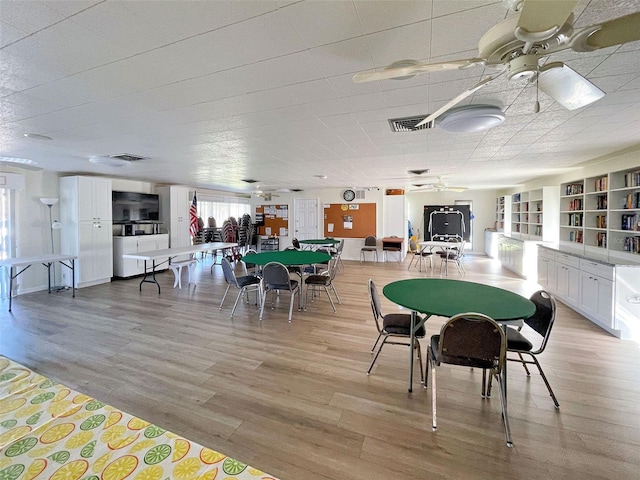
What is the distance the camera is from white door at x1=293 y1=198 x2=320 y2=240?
999 cm

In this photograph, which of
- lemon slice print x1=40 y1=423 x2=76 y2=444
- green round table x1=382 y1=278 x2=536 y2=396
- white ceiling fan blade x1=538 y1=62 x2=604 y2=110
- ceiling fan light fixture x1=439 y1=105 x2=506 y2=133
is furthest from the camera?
ceiling fan light fixture x1=439 y1=105 x2=506 y2=133

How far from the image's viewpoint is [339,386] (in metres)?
2.46

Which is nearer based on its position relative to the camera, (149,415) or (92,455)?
(92,455)

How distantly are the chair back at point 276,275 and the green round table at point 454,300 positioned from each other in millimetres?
1670

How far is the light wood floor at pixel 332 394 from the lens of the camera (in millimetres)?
1719

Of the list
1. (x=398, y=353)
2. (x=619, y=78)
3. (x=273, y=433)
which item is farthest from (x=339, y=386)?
(x=619, y=78)

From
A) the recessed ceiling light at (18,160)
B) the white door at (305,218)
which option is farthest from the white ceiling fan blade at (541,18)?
the white door at (305,218)

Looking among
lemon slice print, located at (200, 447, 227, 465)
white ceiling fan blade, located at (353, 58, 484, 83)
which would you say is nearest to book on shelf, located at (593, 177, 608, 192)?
white ceiling fan blade, located at (353, 58, 484, 83)

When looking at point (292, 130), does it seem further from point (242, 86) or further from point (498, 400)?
point (498, 400)

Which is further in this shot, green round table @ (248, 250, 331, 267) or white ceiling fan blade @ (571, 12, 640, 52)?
green round table @ (248, 250, 331, 267)

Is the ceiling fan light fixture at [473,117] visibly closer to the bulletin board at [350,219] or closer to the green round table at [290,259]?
the green round table at [290,259]

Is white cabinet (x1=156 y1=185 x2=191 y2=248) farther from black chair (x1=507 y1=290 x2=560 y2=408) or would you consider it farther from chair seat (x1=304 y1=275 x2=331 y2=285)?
black chair (x1=507 y1=290 x2=560 y2=408)

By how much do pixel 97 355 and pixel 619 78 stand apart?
538 cm

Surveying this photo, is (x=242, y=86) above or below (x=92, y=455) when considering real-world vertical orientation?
above
